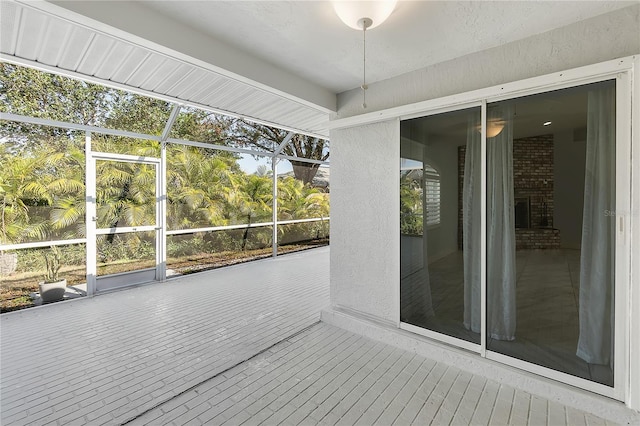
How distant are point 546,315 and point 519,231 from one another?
2.42ft

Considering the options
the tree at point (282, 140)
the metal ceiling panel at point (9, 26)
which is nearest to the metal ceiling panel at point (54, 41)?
the metal ceiling panel at point (9, 26)

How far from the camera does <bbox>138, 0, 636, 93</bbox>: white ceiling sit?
214 centimetres

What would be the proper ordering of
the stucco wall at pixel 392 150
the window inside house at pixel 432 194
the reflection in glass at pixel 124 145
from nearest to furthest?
the stucco wall at pixel 392 150 < the window inside house at pixel 432 194 < the reflection in glass at pixel 124 145

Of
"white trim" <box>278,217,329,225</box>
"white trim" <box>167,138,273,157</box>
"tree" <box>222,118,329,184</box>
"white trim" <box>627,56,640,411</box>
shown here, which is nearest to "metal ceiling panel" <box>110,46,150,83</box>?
"white trim" <box>167,138,273,157</box>

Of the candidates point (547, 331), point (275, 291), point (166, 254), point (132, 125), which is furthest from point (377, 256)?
point (132, 125)

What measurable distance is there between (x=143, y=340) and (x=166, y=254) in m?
2.79

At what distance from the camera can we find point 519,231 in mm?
2664

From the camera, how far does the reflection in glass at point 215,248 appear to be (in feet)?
20.0

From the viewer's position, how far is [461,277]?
9.68 ft

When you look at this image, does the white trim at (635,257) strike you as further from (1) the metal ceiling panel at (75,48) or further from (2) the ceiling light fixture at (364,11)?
(1) the metal ceiling panel at (75,48)

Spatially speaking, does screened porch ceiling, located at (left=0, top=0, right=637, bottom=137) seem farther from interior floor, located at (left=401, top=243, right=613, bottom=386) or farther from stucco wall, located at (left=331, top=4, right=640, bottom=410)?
interior floor, located at (left=401, top=243, right=613, bottom=386)

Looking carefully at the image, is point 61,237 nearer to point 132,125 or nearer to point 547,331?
point 132,125

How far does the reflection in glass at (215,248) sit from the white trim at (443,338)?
15.6ft

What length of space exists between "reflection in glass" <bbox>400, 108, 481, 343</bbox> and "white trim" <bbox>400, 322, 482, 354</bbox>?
0.03 meters
